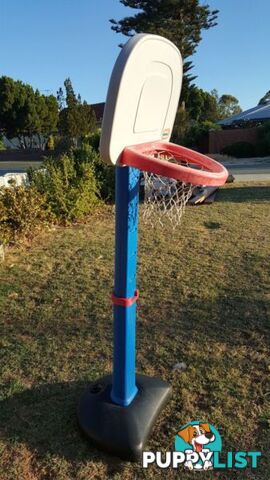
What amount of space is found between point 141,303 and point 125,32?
26.0 meters

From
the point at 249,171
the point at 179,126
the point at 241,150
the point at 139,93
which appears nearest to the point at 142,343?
the point at 139,93

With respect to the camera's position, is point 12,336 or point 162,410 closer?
point 162,410

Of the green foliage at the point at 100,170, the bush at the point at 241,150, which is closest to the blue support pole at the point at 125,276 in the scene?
the green foliage at the point at 100,170

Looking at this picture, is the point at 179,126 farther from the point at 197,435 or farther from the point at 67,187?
the point at 197,435

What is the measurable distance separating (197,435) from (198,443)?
47 millimetres

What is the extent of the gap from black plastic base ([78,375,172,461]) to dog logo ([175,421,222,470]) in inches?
6.7

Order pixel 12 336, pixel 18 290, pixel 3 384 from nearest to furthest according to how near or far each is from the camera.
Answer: pixel 3 384, pixel 12 336, pixel 18 290

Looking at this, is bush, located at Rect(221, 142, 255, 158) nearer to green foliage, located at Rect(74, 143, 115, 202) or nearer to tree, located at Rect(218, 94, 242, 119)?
green foliage, located at Rect(74, 143, 115, 202)

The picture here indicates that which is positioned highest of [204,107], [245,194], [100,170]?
[204,107]

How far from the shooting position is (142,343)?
2.88 meters

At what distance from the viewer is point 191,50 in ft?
85.5

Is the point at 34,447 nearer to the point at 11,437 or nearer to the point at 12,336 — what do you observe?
the point at 11,437

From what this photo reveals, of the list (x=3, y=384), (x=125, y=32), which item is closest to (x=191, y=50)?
(x=125, y=32)

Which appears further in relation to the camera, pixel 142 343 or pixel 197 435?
pixel 142 343
